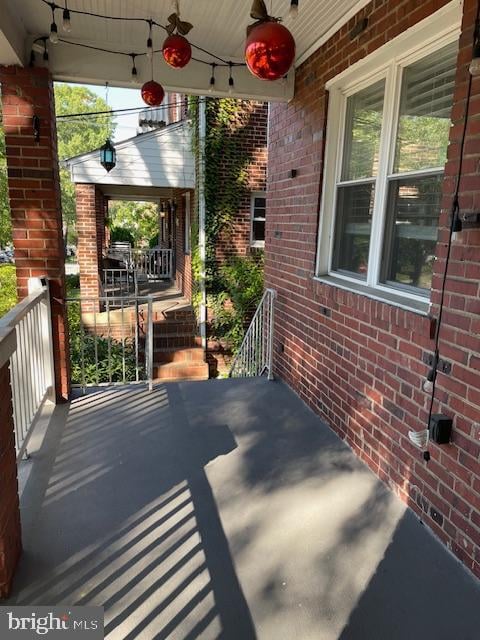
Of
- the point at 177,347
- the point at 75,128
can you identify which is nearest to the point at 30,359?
the point at 177,347

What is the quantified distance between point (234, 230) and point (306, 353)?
5184 millimetres

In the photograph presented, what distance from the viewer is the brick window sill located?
237 cm

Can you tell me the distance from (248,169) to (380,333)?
6.55 metres

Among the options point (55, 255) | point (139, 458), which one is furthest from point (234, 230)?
point (139, 458)

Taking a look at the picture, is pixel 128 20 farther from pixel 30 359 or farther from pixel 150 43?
pixel 30 359

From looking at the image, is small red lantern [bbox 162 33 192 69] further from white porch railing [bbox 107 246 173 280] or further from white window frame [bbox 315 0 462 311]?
white porch railing [bbox 107 246 173 280]

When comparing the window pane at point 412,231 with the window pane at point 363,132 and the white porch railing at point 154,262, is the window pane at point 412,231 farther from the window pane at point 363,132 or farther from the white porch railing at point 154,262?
the white porch railing at point 154,262

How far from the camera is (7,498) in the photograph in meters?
1.82

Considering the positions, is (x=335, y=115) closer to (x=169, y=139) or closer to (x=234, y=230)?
(x=234, y=230)

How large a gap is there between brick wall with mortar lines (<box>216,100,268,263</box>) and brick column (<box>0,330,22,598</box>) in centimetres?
686

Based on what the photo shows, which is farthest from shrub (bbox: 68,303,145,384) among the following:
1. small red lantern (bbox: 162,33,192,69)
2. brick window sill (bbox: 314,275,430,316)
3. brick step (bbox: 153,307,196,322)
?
small red lantern (bbox: 162,33,192,69)

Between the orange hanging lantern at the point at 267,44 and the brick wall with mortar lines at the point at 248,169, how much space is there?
671 cm

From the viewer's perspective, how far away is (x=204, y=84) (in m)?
3.78

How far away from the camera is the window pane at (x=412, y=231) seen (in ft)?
7.95
